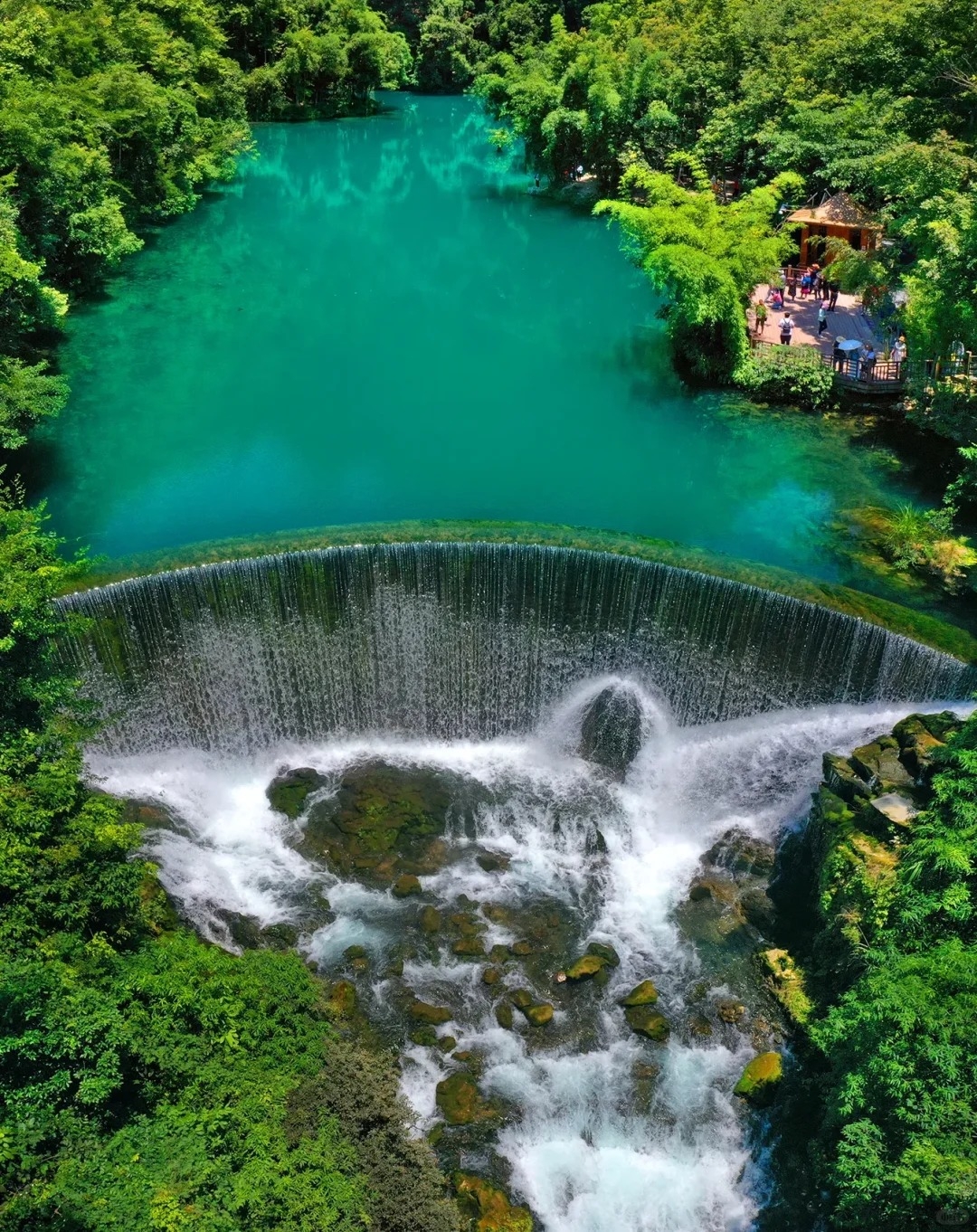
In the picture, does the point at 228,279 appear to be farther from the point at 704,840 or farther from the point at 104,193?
the point at 704,840

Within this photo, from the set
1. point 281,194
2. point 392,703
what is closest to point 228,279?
point 281,194

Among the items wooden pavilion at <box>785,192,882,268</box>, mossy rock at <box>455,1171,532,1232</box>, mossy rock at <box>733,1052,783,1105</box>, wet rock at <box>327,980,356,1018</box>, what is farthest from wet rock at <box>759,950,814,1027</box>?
wooden pavilion at <box>785,192,882,268</box>

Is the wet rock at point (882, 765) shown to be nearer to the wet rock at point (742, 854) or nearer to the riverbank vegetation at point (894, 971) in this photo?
the riverbank vegetation at point (894, 971)

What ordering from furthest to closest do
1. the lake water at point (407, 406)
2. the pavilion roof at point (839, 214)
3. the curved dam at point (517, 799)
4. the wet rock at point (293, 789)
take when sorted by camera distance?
1. the pavilion roof at point (839, 214)
2. the lake water at point (407, 406)
3. the wet rock at point (293, 789)
4. the curved dam at point (517, 799)

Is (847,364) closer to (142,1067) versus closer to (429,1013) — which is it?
(429,1013)

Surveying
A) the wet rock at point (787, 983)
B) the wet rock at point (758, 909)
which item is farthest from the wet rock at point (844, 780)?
the wet rock at point (787, 983)

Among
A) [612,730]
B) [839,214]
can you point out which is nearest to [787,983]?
[612,730]

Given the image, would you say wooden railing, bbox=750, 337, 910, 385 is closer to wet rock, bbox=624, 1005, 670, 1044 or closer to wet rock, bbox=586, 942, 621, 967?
wet rock, bbox=586, 942, 621, 967

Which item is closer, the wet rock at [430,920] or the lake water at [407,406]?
the wet rock at [430,920]
